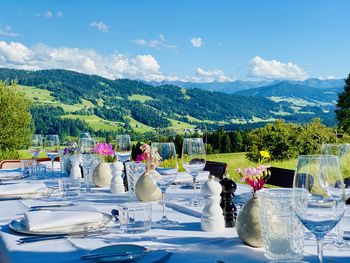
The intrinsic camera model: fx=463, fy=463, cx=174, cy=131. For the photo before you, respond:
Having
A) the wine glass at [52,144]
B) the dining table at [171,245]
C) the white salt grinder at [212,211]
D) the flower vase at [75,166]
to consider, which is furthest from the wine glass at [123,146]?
the white salt grinder at [212,211]

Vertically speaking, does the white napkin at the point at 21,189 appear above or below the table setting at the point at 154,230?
above

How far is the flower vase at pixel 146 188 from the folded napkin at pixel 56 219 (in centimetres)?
41

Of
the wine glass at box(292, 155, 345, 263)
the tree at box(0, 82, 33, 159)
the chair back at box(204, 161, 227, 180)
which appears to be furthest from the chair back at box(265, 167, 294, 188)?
the tree at box(0, 82, 33, 159)

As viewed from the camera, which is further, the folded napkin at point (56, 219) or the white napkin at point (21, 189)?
the white napkin at point (21, 189)

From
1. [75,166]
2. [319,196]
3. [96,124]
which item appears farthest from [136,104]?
[319,196]

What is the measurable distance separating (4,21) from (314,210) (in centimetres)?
10744

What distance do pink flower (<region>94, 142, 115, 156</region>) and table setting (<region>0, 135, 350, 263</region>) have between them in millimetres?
462

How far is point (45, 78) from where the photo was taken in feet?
261

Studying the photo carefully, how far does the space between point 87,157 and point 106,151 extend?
0.17m

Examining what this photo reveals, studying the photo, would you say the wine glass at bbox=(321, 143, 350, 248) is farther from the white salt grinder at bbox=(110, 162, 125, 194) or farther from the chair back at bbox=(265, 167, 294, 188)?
the white salt grinder at bbox=(110, 162, 125, 194)

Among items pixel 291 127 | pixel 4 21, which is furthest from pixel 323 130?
pixel 4 21

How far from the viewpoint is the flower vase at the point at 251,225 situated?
4.28 feet

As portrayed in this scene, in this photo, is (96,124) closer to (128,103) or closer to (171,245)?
(128,103)

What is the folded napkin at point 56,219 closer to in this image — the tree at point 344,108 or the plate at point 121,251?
the plate at point 121,251
